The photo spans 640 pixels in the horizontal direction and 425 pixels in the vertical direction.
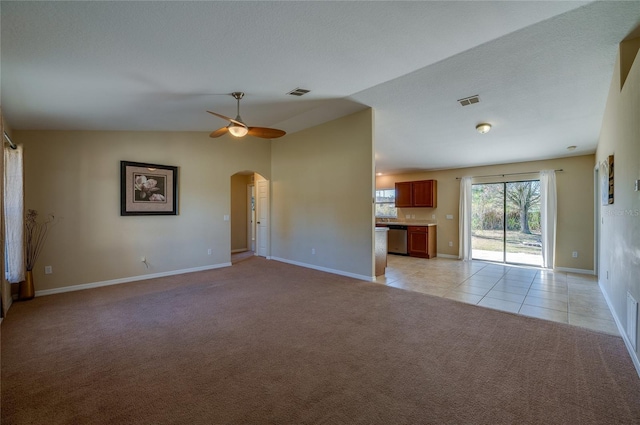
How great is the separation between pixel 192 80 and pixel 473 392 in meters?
3.79

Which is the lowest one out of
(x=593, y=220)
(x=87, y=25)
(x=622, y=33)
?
(x=593, y=220)

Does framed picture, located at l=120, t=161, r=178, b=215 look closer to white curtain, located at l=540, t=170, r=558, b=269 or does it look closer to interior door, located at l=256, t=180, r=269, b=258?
interior door, located at l=256, t=180, r=269, b=258

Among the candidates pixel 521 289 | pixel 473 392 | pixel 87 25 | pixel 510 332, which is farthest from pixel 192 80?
pixel 521 289

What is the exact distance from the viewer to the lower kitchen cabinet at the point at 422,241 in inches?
290

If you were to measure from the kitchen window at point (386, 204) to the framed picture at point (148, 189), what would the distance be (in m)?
6.16

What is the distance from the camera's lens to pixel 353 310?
10.9 feet

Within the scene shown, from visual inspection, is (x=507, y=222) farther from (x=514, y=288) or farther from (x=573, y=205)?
(x=514, y=288)

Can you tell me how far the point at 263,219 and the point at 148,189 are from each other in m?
2.97

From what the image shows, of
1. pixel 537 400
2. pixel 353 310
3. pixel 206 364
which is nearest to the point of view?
pixel 537 400

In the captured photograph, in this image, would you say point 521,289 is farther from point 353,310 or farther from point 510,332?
point 353,310

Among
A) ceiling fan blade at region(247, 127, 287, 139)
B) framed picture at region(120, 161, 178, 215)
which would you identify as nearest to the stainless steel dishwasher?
ceiling fan blade at region(247, 127, 287, 139)

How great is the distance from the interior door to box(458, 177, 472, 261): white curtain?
5.07 meters

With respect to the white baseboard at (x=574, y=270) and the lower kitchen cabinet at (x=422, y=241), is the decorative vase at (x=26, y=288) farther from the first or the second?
the white baseboard at (x=574, y=270)

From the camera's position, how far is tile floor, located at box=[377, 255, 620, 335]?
10.7 ft
